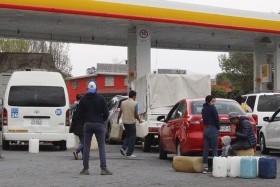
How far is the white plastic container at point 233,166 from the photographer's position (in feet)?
41.5

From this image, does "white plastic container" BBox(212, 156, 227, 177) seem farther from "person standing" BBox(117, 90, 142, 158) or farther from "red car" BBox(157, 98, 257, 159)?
"person standing" BBox(117, 90, 142, 158)

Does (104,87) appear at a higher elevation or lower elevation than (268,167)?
higher

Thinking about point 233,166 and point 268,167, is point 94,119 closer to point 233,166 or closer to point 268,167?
point 233,166

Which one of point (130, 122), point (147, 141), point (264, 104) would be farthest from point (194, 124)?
point (264, 104)

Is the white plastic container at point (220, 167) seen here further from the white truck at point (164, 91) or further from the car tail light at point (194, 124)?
the white truck at point (164, 91)

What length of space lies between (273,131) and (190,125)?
Answer: 201 inches

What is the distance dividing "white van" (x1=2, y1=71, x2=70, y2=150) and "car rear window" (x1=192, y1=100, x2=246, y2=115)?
→ 18.2 ft

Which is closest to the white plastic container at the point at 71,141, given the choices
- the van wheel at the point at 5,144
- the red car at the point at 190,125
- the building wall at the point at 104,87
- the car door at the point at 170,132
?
the van wheel at the point at 5,144

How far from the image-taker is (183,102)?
53.3ft

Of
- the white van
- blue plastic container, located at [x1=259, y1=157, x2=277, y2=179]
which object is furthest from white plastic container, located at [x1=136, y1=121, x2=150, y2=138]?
blue plastic container, located at [x1=259, y1=157, x2=277, y2=179]

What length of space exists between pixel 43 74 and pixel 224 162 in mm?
9056

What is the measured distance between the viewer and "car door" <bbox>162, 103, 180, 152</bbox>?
16.2m

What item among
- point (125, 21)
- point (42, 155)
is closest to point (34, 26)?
point (125, 21)

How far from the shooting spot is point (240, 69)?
6725 centimetres
